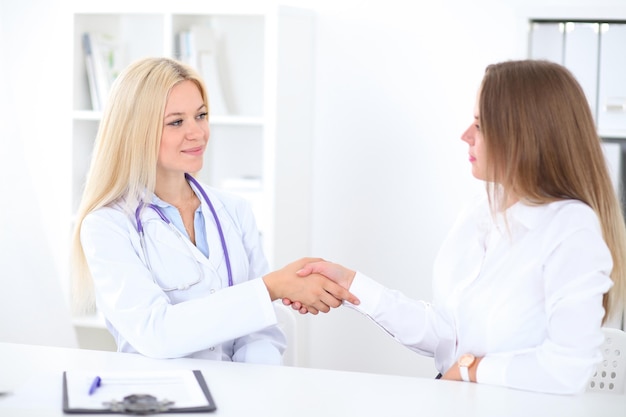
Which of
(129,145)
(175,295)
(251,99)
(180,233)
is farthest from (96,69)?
(175,295)

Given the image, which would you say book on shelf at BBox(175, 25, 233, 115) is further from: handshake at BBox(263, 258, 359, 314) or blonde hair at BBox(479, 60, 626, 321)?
blonde hair at BBox(479, 60, 626, 321)

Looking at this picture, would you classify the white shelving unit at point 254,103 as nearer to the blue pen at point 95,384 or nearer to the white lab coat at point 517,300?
the white lab coat at point 517,300

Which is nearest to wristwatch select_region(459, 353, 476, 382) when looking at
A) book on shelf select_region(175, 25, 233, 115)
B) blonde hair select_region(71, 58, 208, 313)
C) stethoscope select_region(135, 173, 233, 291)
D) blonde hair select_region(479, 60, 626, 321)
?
blonde hair select_region(479, 60, 626, 321)

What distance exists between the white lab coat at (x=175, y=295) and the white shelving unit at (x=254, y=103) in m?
1.10

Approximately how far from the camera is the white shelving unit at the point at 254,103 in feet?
11.7

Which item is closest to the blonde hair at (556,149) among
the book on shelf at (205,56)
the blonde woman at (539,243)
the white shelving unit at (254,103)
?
the blonde woman at (539,243)

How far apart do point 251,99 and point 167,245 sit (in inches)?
70.9

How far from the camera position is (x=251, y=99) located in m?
4.03

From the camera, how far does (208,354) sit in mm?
2311

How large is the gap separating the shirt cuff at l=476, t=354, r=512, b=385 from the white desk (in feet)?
0.08

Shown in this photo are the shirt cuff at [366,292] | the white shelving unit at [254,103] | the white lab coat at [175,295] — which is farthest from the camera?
the white shelving unit at [254,103]

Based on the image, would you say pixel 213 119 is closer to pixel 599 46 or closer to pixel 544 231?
pixel 599 46

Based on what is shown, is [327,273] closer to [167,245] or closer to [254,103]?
[167,245]

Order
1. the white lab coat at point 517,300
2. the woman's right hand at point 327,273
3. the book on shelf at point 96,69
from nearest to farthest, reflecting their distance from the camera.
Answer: the white lab coat at point 517,300 → the woman's right hand at point 327,273 → the book on shelf at point 96,69
